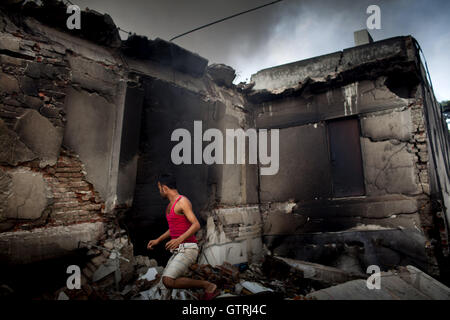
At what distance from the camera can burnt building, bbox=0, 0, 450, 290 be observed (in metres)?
3.50

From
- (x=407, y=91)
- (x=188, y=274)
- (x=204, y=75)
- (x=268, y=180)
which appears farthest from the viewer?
(x=268, y=180)

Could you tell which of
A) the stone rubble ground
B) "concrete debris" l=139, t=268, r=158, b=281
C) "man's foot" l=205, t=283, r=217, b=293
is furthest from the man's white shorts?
"concrete debris" l=139, t=268, r=158, b=281

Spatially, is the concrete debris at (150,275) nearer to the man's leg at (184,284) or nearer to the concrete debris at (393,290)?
the man's leg at (184,284)

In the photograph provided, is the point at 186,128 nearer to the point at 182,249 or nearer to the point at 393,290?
the point at 182,249

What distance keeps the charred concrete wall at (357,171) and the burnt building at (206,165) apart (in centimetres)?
2

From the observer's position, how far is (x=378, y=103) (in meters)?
5.49

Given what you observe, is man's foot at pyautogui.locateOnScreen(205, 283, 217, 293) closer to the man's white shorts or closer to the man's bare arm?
the man's white shorts

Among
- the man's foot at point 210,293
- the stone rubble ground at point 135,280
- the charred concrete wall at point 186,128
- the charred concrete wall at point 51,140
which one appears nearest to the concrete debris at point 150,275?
the stone rubble ground at point 135,280

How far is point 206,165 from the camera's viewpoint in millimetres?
5422

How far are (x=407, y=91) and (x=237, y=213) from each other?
4.30 m

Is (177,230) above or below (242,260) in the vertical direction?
above

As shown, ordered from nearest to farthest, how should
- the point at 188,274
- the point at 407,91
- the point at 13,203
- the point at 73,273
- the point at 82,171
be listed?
the point at 13,203
the point at 73,273
the point at 82,171
the point at 188,274
the point at 407,91

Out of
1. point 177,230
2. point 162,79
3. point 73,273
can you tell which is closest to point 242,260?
point 177,230

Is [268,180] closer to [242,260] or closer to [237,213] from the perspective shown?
[237,213]
